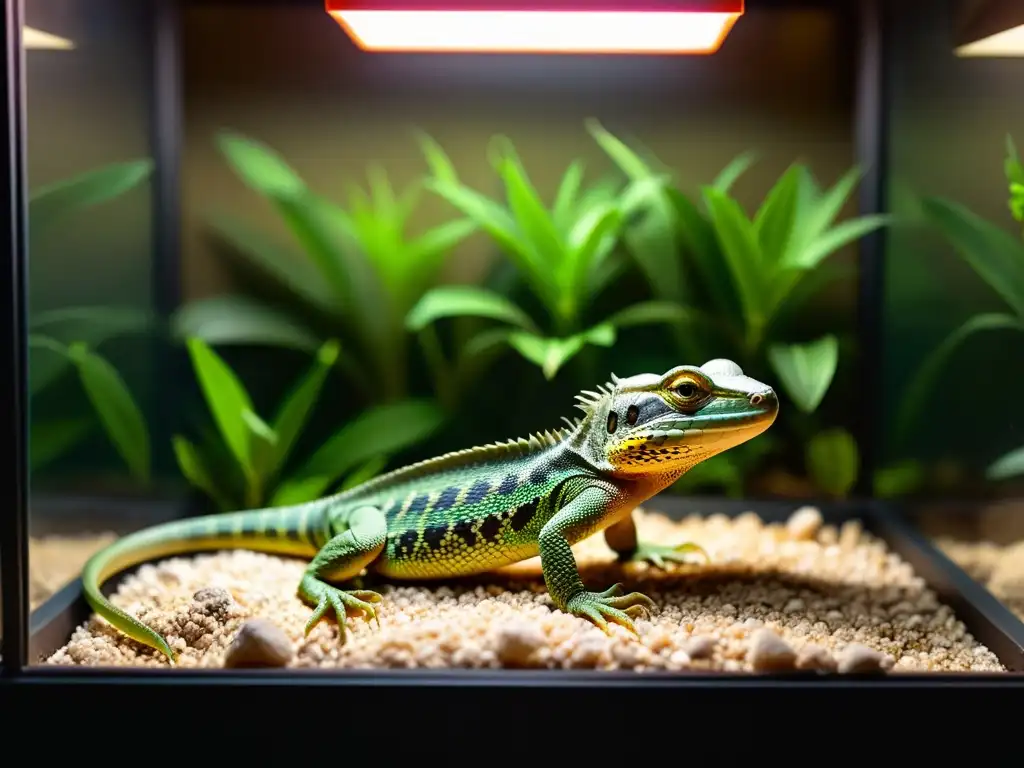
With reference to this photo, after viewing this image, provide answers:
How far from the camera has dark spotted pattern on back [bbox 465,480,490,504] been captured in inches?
96.1

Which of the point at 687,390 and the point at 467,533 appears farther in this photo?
the point at 467,533

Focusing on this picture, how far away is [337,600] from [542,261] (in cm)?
150

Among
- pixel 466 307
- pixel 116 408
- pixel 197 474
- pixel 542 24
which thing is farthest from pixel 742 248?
pixel 116 408

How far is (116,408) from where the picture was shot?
10.2 ft

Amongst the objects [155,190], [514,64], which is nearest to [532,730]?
[514,64]

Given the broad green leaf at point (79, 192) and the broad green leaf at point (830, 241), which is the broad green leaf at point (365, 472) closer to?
the broad green leaf at point (79, 192)

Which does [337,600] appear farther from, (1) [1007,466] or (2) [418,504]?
(1) [1007,466]

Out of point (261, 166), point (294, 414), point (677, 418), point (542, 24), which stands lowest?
point (294, 414)

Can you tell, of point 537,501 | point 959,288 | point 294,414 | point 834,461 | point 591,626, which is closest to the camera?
point 591,626

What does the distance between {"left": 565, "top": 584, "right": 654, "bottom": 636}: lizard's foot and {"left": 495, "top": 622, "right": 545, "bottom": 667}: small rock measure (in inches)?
9.6

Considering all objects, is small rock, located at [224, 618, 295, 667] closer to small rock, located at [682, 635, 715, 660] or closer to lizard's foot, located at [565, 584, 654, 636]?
lizard's foot, located at [565, 584, 654, 636]

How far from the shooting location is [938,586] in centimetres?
280

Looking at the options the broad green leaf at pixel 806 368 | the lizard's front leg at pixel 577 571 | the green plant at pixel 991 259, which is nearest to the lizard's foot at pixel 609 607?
the lizard's front leg at pixel 577 571

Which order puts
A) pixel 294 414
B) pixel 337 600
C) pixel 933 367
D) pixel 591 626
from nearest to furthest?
pixel 591 626
pixel 337 600
pixel 933 367
pixel 294 414
